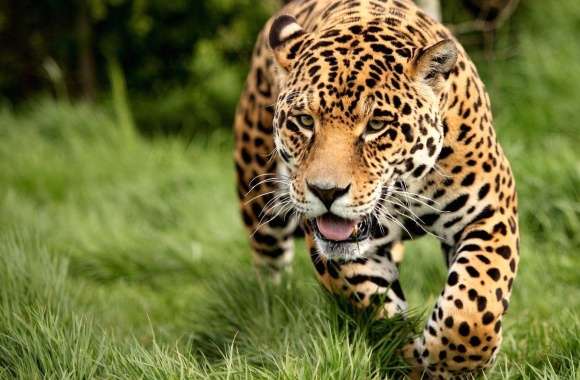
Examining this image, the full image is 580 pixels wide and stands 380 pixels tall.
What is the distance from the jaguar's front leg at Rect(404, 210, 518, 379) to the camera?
3.82 metres

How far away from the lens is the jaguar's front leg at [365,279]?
4156 mm

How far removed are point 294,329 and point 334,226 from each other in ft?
2.36

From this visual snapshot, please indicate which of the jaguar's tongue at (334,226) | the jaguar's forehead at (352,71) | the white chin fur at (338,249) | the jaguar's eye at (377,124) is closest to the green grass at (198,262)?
the white chin fur at (338,249)

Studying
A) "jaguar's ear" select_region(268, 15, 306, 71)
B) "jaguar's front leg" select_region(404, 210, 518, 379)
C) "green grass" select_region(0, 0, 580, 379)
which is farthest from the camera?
"jaguar's ear" select_region(268, 15, 306, 71)

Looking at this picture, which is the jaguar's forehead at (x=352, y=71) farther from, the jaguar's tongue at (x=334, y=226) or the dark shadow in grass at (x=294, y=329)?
the dark shadow in grass at (x=294, y=329)

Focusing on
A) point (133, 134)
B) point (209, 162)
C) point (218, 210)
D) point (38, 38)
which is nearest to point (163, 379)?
point (218, 210)

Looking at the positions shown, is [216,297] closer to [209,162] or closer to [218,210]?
[218,210]

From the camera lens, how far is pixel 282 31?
13.6 feet

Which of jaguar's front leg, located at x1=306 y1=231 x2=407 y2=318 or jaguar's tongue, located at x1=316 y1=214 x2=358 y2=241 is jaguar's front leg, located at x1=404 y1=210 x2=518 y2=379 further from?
jaguar's tongue, located at x1=316 y1=214 x2=358 y2=241

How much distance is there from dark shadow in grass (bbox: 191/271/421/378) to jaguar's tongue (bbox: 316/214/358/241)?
0.39m

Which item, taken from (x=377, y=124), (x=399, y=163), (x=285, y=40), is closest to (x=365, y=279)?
(x=399, y=163)

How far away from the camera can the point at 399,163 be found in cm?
372

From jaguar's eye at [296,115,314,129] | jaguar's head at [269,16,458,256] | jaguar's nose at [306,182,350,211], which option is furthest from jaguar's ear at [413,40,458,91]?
jaguar's nose at [306,182,350,211]

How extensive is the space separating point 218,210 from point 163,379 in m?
3.84
